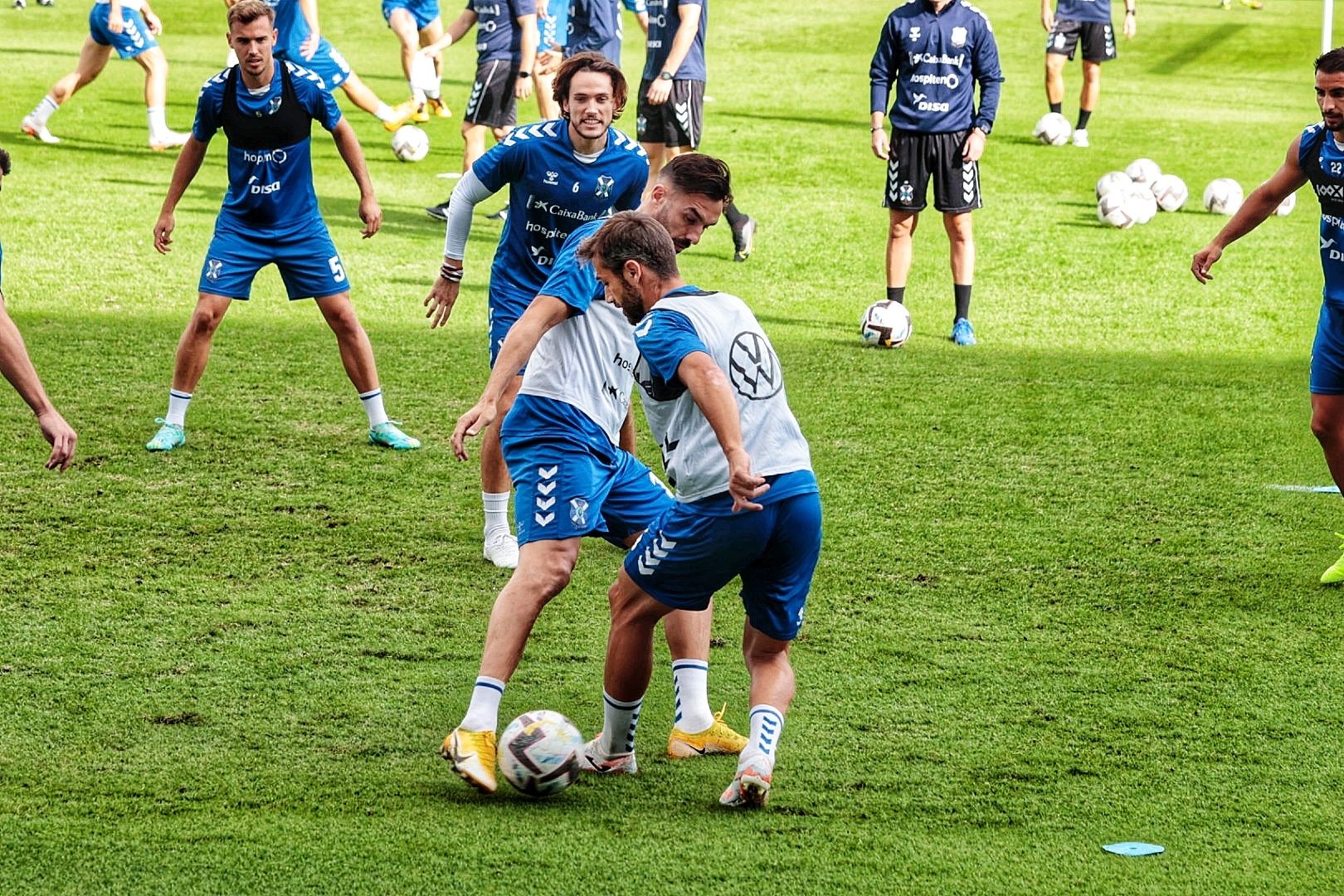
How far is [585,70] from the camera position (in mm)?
5746

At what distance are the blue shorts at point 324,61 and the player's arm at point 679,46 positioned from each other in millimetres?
3643

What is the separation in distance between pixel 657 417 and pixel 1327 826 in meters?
2.13

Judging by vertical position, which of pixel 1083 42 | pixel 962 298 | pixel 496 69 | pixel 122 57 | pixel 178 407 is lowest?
pixel 178 407

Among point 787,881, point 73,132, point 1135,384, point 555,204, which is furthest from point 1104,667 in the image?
point 73,132

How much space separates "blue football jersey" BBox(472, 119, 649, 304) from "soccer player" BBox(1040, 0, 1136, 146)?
42.0ft

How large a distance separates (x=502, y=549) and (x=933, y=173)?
500 cm

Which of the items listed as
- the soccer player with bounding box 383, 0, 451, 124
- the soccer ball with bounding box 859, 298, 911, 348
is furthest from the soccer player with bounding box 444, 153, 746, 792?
the soccer player with bounding box 383, 0, 451, 124

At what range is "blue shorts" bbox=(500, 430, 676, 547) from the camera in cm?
493

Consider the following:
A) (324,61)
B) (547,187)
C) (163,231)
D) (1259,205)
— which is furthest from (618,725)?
(324,61)

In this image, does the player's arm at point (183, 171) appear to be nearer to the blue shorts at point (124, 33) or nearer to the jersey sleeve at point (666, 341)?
the jersey sleeve at point (666, 341)

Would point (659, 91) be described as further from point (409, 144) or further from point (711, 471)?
point (711, 471)

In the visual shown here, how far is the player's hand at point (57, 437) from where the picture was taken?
4930mm

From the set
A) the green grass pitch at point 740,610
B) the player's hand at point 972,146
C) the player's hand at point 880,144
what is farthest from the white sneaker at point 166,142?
the player's hand at point 972,146

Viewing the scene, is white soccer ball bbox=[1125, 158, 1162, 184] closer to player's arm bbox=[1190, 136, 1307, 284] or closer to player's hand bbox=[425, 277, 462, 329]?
player's arm bbox=[1190, 136, 1307, 284]
